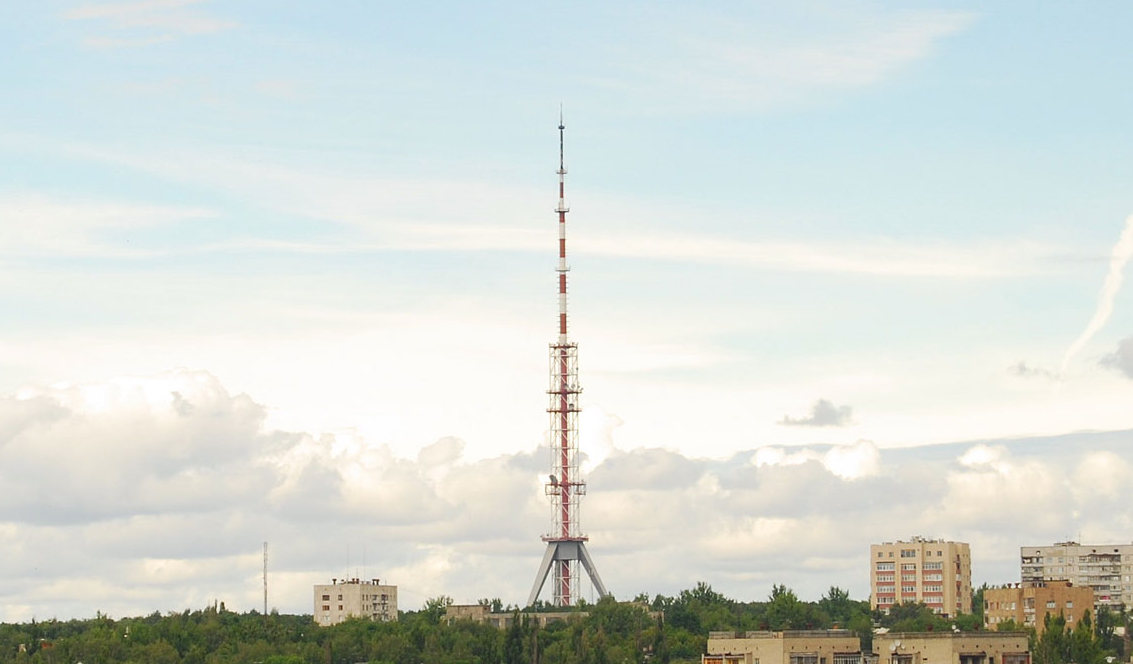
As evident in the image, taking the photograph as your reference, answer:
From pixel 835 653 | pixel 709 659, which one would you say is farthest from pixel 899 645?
pixel 709 659

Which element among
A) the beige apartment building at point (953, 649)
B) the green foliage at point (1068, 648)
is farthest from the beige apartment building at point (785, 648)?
the green foliage at point (1068, 648)

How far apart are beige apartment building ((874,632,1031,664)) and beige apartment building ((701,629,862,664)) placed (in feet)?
9.25

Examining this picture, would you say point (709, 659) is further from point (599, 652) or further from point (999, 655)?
point (599, 652)

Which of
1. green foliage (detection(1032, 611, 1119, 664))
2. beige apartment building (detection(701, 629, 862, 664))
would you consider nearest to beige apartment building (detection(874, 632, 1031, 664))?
beige apartment building (detection(701, 629, 862, 664))

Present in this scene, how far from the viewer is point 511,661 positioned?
199750 millimetres

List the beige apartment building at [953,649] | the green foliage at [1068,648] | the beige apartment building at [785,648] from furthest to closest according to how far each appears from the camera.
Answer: the green foliage at [1068,648]
the beige apartment building at [953,649]
the beige apartment building at [785,648]

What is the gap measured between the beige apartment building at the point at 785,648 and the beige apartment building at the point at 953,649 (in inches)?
111

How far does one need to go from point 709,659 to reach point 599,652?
129ft

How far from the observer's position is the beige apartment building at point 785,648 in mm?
158250

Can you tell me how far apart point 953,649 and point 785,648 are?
45.4ft

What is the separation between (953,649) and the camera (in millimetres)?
160125

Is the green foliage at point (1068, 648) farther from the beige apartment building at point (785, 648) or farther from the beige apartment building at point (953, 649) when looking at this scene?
the beige apartment building at point (785, 648)

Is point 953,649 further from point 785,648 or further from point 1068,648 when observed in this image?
point 1068,648

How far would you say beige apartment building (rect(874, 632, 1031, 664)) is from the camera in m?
160
